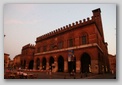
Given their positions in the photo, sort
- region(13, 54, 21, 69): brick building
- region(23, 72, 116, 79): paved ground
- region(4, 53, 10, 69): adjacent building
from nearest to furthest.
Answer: region(23, 72, 116, 79): paved ground, region(4, 53, 10, 69): adjacent building, region(13, 54, 21, 69): brick building

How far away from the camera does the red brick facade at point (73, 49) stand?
195 inches

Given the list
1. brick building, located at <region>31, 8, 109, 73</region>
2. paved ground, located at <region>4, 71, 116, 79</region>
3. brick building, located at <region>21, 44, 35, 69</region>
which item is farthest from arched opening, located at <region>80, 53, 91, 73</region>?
brick building, located at <region>21, 44, 35, 69</region>

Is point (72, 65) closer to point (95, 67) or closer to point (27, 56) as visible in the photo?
point (95, 67)

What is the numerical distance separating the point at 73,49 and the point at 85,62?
1.47ft

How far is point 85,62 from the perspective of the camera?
5035 mm

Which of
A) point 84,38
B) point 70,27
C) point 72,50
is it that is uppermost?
point 70,27

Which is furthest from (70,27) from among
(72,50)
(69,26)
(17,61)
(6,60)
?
(6,60)

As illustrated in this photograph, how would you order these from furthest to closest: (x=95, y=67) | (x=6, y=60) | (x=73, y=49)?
(x=73, y=49)
(x=6, y=60)
(x=95, y=67)

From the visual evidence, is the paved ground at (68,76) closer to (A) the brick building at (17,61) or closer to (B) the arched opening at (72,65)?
(B) the arched opening at (72,65)

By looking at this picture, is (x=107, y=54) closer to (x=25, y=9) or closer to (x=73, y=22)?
(x=73, y=22)

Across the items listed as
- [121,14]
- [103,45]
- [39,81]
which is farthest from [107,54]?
[39,81]

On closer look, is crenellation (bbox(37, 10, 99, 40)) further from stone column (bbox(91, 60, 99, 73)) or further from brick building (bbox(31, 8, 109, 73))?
stone column (bbox(91, 60, 99, 73))

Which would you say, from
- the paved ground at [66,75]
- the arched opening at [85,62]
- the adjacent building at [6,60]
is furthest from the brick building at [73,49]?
the adjacent building at [6,60]

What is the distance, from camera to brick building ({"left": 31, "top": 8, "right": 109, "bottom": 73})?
4953 mm
